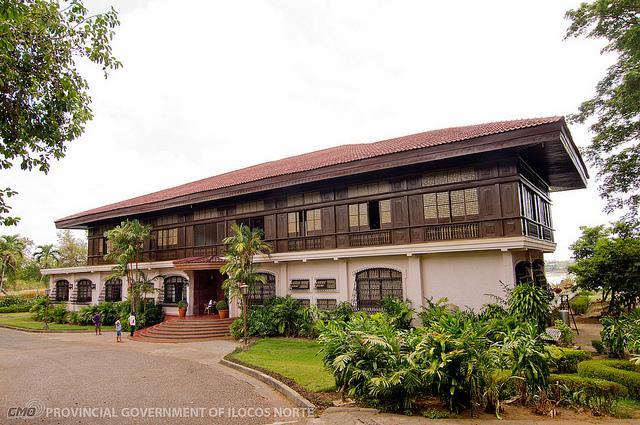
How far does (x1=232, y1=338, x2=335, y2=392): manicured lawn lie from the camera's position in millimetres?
10398

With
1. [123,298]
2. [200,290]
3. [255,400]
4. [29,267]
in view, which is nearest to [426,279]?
[255,400]

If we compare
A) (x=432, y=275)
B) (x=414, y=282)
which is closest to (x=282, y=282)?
(x=414, y=282)

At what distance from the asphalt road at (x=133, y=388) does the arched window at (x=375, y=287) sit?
622 cm

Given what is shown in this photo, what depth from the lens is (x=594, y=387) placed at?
7.82 meters

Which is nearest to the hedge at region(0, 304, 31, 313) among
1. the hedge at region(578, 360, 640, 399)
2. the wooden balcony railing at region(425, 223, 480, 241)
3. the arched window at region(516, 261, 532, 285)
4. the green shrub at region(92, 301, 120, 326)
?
the green shrub at region(92, 301, 120, 326)

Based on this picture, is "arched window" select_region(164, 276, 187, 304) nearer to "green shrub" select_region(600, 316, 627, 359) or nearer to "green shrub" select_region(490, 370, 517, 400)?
"green shrub" select_region(490, 370, 517, 400)

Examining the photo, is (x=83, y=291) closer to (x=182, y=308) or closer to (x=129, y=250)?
(x=129, y=250)

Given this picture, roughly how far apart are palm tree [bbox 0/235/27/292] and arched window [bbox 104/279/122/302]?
24.1 m

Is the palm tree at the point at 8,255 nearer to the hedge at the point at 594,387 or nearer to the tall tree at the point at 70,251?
the tall tree at the point at 70,251

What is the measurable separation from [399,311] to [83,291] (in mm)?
24865

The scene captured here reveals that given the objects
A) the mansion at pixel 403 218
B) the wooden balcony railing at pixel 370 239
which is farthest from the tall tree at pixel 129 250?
the wooden balcony railing at pixel 370 239

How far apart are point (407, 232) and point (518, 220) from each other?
409 centimetres

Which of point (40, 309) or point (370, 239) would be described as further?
point (40, 309)

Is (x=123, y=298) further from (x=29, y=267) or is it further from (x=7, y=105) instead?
(x=29, y=267)
